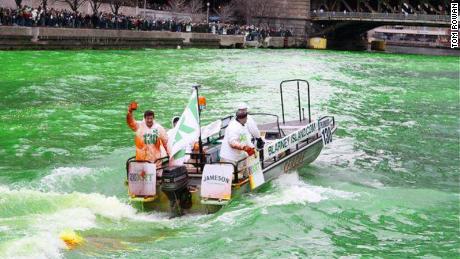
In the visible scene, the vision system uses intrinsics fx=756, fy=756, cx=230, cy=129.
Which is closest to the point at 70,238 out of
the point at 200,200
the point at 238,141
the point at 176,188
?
the point at 176,188

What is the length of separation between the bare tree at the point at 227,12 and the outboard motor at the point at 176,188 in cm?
9096

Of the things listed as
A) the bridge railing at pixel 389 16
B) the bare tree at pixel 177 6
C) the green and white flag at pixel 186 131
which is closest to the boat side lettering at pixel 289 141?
the green and white flag at pixel 186 131

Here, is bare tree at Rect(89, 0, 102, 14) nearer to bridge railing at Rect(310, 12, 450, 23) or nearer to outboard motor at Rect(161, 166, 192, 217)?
bridge railing at Rect(310, 12, 450, 23)

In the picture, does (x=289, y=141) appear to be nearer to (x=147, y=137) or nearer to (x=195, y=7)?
(x=147, y=137)

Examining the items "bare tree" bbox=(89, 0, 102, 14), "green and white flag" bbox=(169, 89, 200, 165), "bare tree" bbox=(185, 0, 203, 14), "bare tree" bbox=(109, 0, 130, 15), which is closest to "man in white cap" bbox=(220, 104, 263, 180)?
"green and white flag" bbox=(169, 89, 200, 165)

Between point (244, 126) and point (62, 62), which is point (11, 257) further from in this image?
point (62, 62)

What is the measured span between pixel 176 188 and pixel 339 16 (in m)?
90.9

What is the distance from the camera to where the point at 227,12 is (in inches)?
4168

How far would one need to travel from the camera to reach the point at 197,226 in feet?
44.1

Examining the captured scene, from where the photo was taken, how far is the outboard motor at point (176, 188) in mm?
13500

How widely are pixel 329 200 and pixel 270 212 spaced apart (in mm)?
1898

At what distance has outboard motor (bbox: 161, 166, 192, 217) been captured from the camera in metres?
13.5

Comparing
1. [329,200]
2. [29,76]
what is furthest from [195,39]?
[329,200]

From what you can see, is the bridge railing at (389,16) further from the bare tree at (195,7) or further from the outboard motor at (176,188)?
the outboard motor at (176,188)
